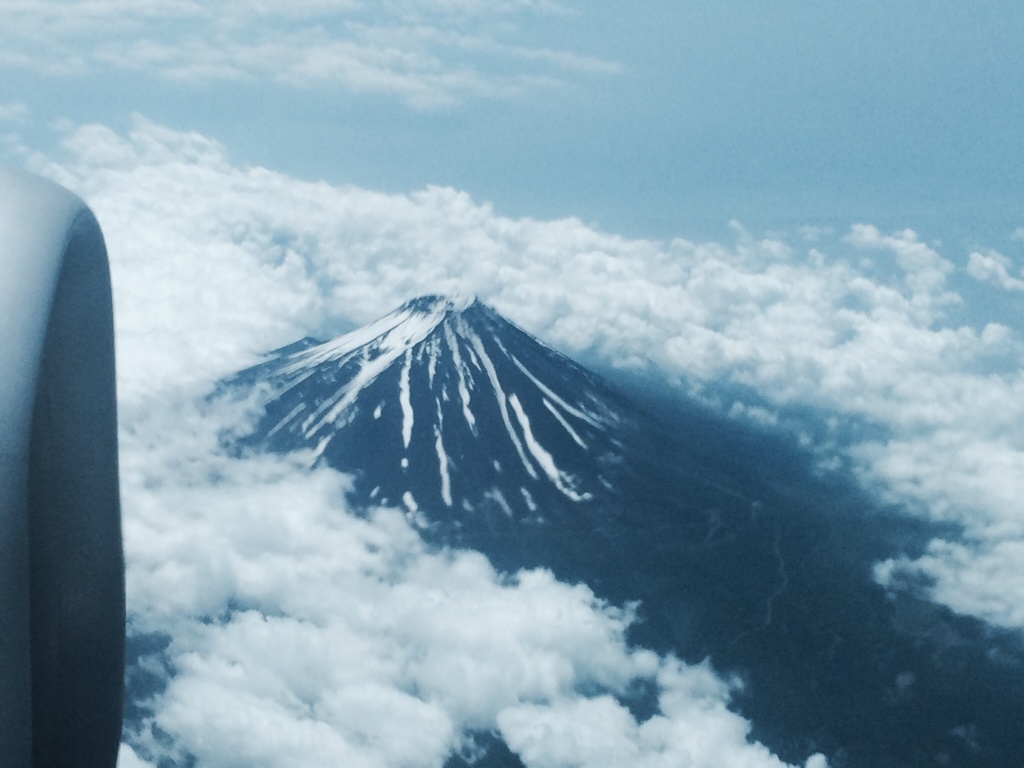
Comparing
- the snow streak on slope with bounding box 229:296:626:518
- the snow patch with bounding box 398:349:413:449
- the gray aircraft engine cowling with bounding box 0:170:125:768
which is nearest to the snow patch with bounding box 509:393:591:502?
the snow streak on slope with bounding box 229:296:626:518

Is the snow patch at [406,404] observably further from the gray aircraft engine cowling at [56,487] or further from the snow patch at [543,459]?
the gray aircraft engine cowling at [56,487]

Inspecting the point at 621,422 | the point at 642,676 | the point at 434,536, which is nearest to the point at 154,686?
the point at 434,536

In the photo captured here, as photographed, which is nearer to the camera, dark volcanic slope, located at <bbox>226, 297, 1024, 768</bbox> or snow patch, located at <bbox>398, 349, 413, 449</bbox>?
dark volcanic slope, located at <bbox>226, 297, 1024, 768</bbox>

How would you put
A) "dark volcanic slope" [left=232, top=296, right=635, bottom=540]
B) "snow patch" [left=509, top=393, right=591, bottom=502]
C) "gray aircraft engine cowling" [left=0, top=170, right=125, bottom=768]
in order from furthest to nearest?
"dark volcanic slope" [left=232, top=296, right=635, bottom=540]
"snow patch" [left=509, top=393, right=591, bottom=502]
"gray aircraft engine cowling" [left=0, top=170, right=125, bottom=768]

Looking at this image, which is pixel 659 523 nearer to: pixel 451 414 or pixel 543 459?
pixel 543 459

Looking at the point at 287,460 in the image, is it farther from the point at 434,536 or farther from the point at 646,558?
the point at 646,558

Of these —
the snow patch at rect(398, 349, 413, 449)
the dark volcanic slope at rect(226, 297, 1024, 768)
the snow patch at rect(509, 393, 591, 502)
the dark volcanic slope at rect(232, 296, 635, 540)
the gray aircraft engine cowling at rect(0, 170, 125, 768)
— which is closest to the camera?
the gray aircraft engine cowling at rect(0, 170, 125, 768)

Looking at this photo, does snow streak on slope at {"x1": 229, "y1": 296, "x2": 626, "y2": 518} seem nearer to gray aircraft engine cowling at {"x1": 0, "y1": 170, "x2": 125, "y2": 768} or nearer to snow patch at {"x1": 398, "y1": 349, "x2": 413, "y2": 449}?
snow patch at {"x1": 398, "y1": 349, "x2": 413, "y2": 449}

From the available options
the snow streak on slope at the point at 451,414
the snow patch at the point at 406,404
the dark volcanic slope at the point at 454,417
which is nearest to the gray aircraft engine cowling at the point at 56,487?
the dark volcanic slope at the point at 454,417
